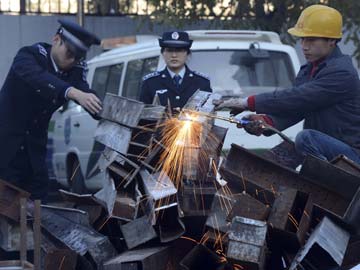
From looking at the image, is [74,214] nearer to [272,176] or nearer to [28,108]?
[28,108]

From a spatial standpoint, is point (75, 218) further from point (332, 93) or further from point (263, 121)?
point (332, 93)

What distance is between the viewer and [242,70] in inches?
413

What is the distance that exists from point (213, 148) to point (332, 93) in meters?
0.84

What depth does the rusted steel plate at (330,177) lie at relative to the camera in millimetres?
5949

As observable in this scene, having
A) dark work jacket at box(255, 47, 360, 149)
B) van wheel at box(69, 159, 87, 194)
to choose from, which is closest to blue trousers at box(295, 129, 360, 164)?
dark work jacket at box(255, 47, 360, 149)

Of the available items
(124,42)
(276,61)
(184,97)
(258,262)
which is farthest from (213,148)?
(124,42)

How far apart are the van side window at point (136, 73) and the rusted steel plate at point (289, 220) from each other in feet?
15.8

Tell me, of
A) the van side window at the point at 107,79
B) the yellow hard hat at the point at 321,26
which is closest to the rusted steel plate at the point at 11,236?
the yellow hard hat at the point at 321,26

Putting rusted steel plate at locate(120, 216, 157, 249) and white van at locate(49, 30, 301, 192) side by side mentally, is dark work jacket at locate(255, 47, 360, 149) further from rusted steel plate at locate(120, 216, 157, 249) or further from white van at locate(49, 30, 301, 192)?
white van at locate(49, 30, 301, 192)

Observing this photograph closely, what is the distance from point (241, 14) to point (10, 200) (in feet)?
29.4

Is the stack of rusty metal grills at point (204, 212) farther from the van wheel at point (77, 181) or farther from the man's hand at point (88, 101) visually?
the van wheel at point (77, 181)

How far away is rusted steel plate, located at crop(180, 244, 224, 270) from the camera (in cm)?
599

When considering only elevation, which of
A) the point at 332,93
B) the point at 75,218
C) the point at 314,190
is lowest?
the point at 75,218

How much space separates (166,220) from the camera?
20.1ft
